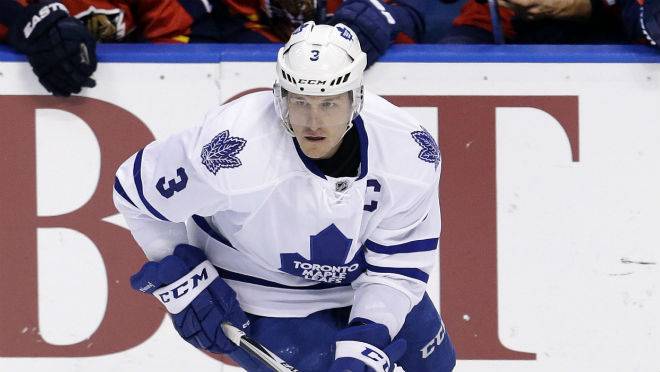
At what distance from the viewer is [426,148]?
8.32ft

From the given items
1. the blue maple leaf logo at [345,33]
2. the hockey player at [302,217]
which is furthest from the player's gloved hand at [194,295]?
the blue maple leaf logo at [345,33]

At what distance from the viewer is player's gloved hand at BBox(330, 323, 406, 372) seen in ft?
8.27

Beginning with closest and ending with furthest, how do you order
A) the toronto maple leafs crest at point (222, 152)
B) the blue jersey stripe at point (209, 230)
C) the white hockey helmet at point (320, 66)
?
1. the white hockey helmet at point (320, 66)
2. the toronto maple leafs crest at point (222, 152)
3. the blue jersey stripe at point (209, 230)

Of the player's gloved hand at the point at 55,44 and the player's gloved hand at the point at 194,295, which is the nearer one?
the player's gloved hand at the point at 194,295

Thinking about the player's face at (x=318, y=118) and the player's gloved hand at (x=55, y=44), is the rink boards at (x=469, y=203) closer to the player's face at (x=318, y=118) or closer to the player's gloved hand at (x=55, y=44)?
the player's gloved hand at (x=55, y=44)

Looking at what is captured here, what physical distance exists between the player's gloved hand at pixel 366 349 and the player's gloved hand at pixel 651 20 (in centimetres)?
103

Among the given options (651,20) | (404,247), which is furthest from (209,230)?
(651,20)

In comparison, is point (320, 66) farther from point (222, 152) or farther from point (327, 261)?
point (327, 261)

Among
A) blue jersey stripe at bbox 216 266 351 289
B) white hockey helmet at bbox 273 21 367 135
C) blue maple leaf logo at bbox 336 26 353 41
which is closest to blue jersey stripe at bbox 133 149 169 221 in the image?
blue jersey stripe at bbox 216 266 351 289

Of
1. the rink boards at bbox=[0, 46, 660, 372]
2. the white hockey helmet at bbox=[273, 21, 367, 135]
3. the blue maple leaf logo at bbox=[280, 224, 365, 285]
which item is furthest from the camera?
the rink boards at bbox=[0, 46, 660, 372]

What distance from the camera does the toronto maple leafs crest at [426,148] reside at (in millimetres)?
2529

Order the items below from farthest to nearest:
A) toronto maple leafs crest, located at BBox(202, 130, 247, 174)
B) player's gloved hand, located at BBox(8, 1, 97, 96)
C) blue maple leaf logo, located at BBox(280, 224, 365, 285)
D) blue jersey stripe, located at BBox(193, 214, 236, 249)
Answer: player's gloved hand, located at BBox(8, 1, 97, 96)
blue jersey stripe, located at BBox(193, 214, 236, 249)
blue maple leaf logo, located at BBox(280, 224, 365, 285)
toronto maple leafs crest, located at BBox(202, 130, 247, 174)

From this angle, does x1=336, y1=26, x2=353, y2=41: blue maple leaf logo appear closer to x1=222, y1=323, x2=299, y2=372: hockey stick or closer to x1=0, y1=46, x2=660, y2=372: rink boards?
x1=222, y1=323, x2=299, y2=372: hockey stick

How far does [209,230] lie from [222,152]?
0.31m
